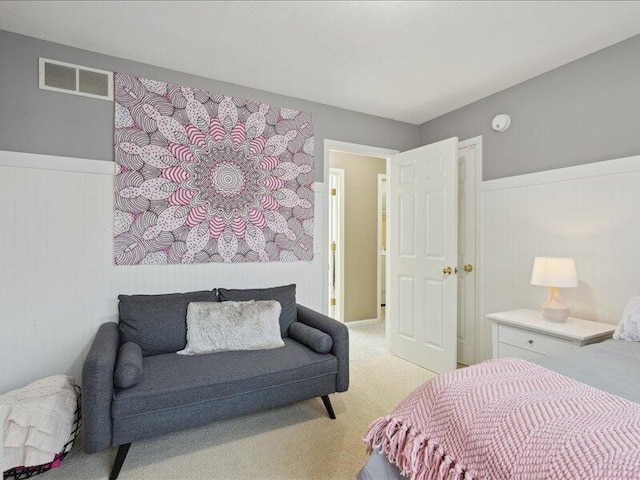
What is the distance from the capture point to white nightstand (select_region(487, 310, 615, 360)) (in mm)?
2070

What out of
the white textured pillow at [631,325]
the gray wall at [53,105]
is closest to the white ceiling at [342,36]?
the gray wall at [53,105]

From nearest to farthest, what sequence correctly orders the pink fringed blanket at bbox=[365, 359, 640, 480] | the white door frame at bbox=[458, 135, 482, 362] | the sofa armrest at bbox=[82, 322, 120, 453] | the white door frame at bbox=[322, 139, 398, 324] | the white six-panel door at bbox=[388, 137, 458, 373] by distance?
the pink fringed blanket at bbox=[365, 359, 640, 480] < the sofa armrest at bbox=[82, 322, 120, 453] < the white six-panel door at bbox=[388, 137, 458, 373] < the white door frame at bbox=[458, 135, 482, 362] < the white door frame at bbox=[322, 139, 398, 324]

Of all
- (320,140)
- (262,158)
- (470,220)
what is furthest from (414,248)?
(262,158)

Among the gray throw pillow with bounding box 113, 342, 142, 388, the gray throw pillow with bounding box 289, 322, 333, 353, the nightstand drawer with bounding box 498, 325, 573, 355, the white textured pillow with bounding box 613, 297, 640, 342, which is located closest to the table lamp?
the nightstand drawer with bounding box 498, 325, 573, 355

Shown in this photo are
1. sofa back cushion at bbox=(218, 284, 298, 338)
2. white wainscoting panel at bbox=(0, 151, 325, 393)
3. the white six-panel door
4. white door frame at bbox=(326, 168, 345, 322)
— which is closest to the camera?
white wainscoting panel at bbox=(0, 151, 325, 393)

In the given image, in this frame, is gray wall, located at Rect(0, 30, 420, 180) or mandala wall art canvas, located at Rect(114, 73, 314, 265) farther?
mandala wall art canvas, located at Rect(114, 73, 314, 265)

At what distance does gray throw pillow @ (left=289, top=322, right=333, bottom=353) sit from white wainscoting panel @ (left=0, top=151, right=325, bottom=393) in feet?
3.47

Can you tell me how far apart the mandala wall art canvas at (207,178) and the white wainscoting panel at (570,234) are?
1.65 m

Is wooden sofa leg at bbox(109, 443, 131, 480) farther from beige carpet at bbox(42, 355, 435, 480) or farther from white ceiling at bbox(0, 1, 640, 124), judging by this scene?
white ceiling at bbox(0, 1, 640, 124)

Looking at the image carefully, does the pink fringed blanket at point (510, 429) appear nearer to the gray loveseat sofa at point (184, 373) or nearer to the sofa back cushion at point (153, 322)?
the gray loveseat sofa at point (184, 373)

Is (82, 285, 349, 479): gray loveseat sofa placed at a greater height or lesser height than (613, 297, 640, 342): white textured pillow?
lesser

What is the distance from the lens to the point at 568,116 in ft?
8.35

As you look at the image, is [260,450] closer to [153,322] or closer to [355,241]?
[153,322]

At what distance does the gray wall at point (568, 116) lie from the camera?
2246 millimetres
